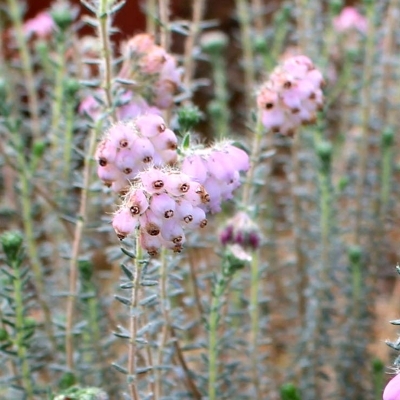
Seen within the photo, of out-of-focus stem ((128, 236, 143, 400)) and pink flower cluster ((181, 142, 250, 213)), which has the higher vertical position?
pink flower cluster ((181, 142, 250, 213))

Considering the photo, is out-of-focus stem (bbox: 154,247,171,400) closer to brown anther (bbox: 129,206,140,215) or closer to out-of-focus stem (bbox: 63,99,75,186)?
brown anther (bbox: 129,206,140,215)

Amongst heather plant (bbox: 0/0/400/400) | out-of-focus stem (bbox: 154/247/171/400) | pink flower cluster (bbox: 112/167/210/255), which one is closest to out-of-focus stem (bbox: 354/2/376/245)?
heather plant (bbox: 0/0/400/400)

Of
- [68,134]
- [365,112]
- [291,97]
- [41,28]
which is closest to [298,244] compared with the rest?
[365,112]

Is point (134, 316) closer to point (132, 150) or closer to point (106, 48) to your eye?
point (132, 150)

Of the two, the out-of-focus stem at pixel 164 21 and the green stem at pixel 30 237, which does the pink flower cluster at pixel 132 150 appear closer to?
the out-of-focus stem at pixel 164 21

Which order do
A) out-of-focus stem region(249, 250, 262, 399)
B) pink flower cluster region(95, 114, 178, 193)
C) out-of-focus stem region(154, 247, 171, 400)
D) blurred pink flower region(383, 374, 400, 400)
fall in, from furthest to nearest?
1. out-of-focus stem region(249, 250, 262, 399)
2. out-of-focus stem region(154, 247, 171, 400)
3. pink flower cluster region(95, 114, 178, 193)
4. blurred pink flower region(383, 374, 400, 400)

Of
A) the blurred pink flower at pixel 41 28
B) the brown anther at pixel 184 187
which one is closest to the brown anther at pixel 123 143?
the brown anther at pixel 184 187

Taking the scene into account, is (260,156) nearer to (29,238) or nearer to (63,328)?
(63,328)
